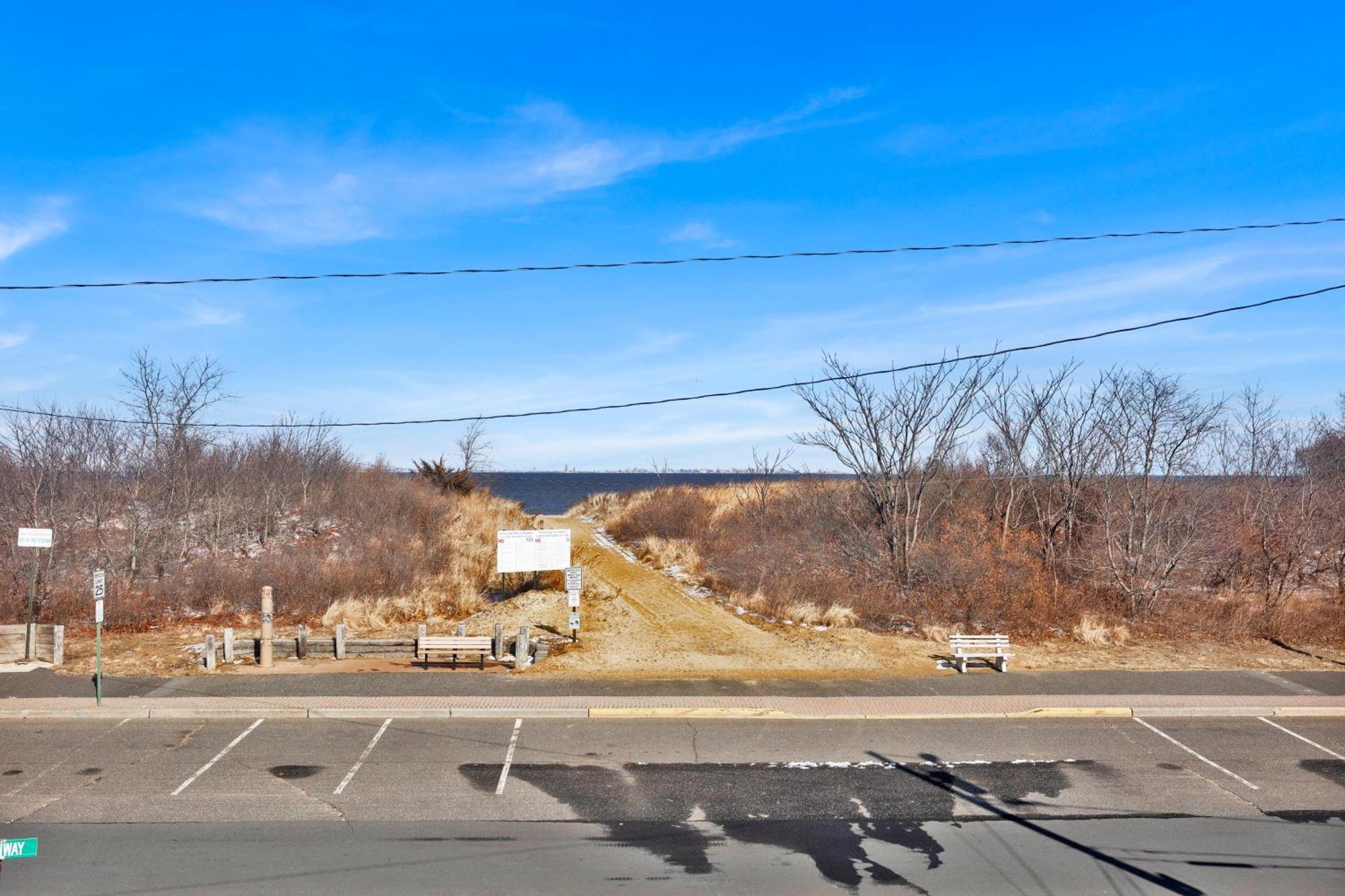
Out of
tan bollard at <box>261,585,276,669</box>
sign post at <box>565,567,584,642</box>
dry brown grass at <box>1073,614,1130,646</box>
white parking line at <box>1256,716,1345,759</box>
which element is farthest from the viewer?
dry brown grass at <box>1073,614,1130,646</box>

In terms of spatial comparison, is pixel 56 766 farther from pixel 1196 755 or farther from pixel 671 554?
pixel 671 554

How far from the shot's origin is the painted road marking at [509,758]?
33.6 feet

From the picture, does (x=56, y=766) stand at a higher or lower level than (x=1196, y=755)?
higher

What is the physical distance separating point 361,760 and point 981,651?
11.7 m

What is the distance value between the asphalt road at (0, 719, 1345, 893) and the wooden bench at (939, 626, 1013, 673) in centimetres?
292

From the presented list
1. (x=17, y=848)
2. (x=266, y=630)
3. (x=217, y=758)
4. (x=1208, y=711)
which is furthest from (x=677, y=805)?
(x=266, y=630)

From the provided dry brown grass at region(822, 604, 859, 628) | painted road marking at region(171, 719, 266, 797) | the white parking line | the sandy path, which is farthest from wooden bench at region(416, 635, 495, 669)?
the white parking line

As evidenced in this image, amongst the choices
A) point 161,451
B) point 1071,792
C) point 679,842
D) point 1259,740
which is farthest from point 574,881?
point 161,451

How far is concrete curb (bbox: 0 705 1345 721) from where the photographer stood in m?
13.1

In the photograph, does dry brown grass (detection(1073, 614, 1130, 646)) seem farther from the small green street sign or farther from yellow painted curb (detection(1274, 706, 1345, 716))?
A: the small green street sign

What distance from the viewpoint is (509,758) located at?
37.4ft

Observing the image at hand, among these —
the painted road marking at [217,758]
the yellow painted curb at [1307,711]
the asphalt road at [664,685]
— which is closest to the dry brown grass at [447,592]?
the asphalt road at [664,685]

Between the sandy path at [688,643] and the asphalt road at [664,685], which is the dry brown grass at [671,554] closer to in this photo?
the sandy path at [688,643]

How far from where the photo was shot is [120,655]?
672 inches
